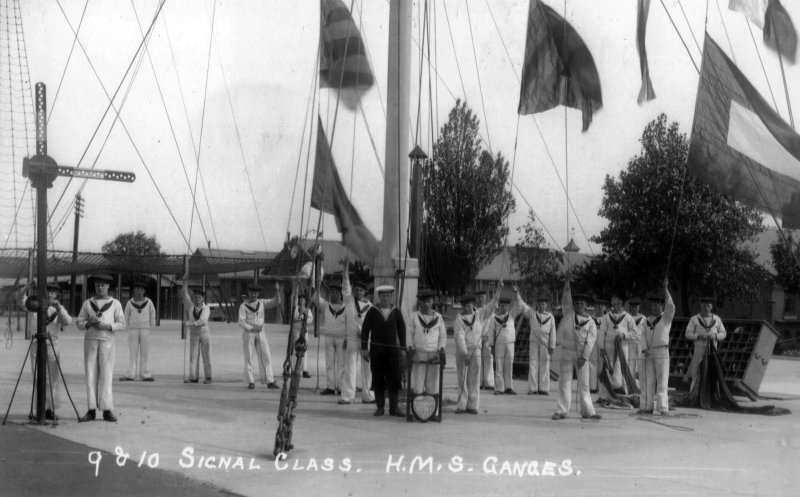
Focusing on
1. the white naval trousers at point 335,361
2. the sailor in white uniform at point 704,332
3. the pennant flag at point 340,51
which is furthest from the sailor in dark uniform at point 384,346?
the sailor in white uniform at point 704,332

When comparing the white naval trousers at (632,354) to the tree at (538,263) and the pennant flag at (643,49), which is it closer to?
the pennant flag at (643,49)

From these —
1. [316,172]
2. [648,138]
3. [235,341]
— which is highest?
[648,138]

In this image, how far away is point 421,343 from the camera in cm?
1238

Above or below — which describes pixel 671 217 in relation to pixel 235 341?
above

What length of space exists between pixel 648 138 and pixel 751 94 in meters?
26.1

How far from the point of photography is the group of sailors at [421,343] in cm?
1177

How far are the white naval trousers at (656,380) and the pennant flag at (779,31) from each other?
442 centimetres

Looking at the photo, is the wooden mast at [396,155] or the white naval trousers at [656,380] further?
the wooden mast at [396,155]

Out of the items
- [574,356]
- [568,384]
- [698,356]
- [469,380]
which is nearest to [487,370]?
[469,380]

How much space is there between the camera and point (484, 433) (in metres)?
10.9

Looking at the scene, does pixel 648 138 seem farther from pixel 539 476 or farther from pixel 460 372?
pixel 539 476

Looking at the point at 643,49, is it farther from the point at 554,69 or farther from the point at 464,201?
the point at 464,201

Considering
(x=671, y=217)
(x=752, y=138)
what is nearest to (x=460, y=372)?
(x=752, y=138)

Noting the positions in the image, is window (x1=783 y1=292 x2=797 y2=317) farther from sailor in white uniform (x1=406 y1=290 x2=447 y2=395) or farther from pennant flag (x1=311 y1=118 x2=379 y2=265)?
sailor in white uniform (x1=406 y1=290 x2=447 y2=395)
